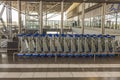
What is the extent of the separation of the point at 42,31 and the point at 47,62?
203cm

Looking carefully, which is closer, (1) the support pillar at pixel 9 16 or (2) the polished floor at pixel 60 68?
(2) the polished floor at pixel 60 68

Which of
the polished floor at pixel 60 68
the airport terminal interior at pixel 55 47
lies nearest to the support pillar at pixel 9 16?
the airport terminal interior at pixel 55 47

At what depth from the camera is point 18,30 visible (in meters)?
7.54

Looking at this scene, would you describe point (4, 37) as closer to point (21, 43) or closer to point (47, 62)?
point (21, 43)

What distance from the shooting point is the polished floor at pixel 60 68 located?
4387 millimetres

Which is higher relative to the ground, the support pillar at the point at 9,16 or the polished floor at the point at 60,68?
the support pillar at the point at 9,16

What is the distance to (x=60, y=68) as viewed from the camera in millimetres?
5145

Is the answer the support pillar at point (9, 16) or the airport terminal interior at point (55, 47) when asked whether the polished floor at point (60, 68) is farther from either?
the support pillar at point (9, 16)

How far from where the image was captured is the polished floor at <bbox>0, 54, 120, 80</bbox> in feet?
14.4

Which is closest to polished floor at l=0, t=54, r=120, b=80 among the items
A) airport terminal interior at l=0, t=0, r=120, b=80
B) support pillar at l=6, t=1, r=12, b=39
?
airport terminal interior at l=0, t=0, r=120, b=80

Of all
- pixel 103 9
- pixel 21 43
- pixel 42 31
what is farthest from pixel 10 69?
pixel 103 9

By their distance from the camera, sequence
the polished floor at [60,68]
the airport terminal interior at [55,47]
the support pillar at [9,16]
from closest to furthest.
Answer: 1. the polished floor at [60,68]
2. the airport terminal interior at [55,47]
3. the support pillar at [9,16]

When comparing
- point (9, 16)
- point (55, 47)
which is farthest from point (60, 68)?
point (9, 16)

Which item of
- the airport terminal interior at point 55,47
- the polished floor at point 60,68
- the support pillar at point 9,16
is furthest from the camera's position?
the support pillar at point 9,16
